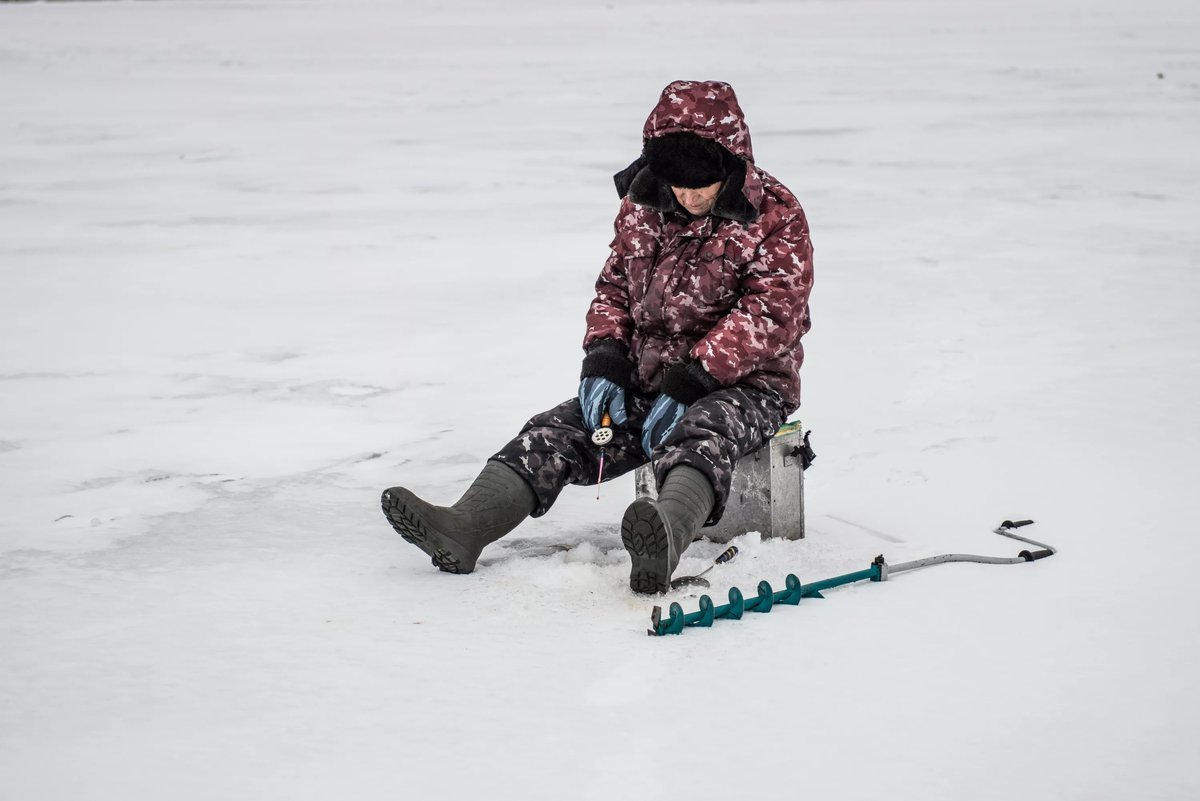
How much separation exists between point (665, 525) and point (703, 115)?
3.23 feet

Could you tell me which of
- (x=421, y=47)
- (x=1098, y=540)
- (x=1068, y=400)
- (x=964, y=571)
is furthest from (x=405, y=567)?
(x=421, y=47)

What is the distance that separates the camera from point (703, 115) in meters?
3.28

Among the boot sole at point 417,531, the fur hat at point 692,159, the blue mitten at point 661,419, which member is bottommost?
the boot sole at point 417,531

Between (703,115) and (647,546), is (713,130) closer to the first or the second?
(703,115)

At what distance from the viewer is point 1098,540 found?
3.48 m

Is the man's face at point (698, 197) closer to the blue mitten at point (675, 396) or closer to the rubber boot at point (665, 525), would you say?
the blue mitten at point (675, 396)

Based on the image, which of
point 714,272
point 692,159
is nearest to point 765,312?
point 714,272

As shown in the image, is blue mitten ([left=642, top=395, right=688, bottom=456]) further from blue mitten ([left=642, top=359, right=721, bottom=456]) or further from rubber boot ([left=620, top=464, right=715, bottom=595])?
rubber boot ([left=620, top=464, right=715, bottom=595])

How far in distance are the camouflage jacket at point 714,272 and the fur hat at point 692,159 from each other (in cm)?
2

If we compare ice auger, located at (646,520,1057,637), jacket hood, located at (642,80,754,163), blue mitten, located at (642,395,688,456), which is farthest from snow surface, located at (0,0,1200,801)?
jacket hood, located at (642,80,754,163)

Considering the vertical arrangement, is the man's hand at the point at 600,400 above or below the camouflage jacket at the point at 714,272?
below

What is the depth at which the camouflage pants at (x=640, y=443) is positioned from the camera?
124 inches

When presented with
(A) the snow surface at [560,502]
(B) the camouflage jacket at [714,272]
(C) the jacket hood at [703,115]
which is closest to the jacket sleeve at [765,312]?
(B) the camouflage jacket at [714,272]

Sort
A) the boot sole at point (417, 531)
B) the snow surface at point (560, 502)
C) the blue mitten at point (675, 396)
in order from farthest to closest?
the blue mitten at point (675, 396) < the boot sole at point (417, 531) < the snow surface at point (560, 502)
